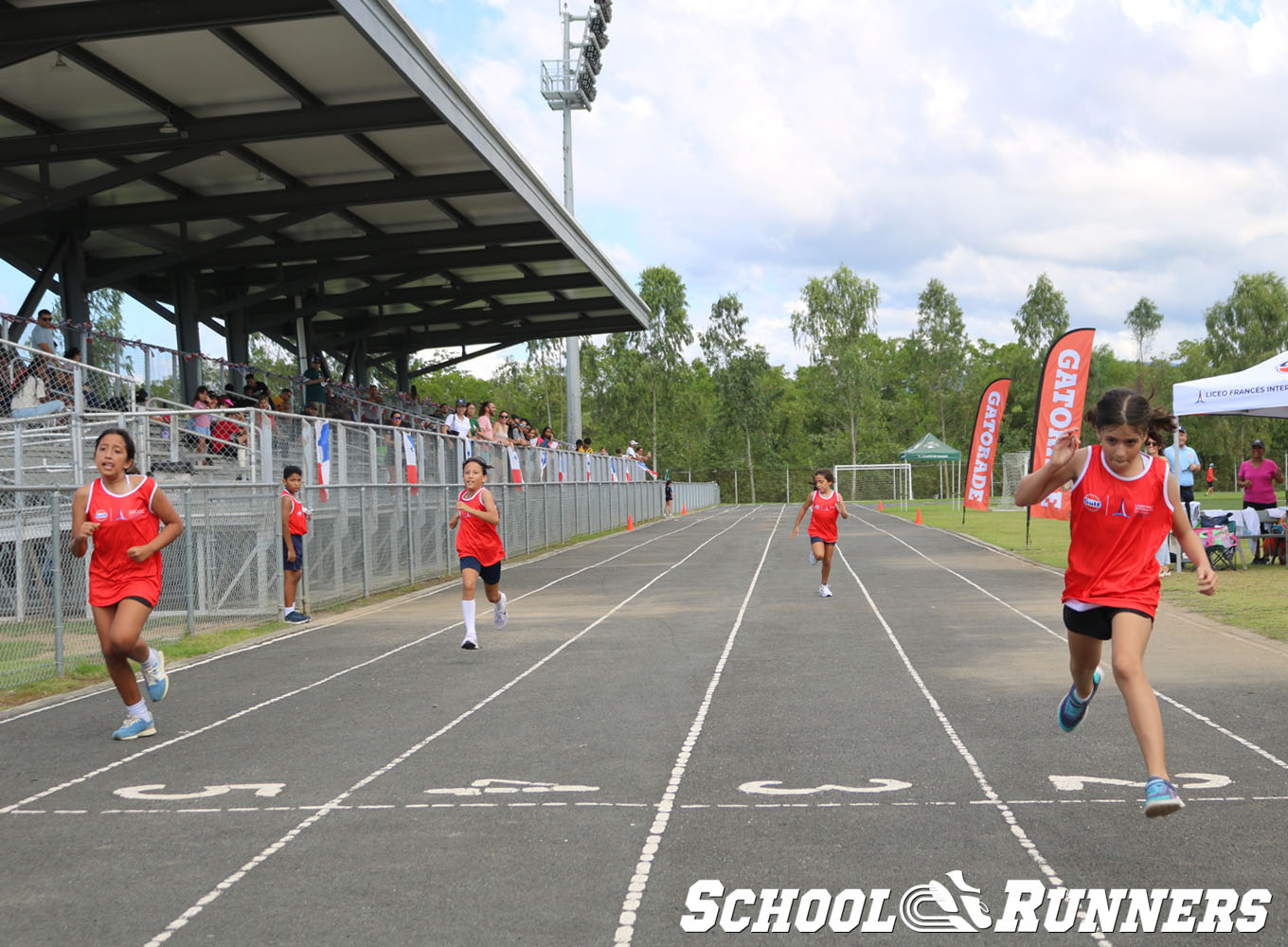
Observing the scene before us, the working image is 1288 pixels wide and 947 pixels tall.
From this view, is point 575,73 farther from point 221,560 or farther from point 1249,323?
point 1249,323

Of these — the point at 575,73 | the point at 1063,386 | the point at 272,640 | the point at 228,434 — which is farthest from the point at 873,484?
the point at 272,640

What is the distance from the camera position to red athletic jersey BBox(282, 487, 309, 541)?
1373 centimetres

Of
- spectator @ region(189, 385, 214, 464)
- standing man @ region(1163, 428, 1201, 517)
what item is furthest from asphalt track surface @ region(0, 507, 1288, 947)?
standing man @ region(1163, 428, 1201, 517)

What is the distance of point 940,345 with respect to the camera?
292 ft

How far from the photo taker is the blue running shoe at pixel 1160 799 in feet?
14.9

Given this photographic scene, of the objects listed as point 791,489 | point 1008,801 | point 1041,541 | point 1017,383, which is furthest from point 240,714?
point 1017,383

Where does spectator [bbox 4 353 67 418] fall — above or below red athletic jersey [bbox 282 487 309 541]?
above

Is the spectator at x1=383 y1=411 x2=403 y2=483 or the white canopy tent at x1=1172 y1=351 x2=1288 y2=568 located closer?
the white canopy tent at x1=1172 y1=351 x2=1288 y2=568

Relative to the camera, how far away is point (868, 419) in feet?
275

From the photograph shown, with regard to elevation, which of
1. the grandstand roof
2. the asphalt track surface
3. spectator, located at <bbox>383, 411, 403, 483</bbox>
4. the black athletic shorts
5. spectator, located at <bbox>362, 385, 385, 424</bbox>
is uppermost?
the grandstand roof

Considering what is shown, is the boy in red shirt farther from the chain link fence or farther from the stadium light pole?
the stadium light pole

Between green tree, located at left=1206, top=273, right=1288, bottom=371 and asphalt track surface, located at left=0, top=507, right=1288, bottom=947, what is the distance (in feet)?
221

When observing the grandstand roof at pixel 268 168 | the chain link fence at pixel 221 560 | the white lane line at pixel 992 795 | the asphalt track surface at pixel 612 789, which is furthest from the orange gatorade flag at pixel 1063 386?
the white lane line at pixel 992 795

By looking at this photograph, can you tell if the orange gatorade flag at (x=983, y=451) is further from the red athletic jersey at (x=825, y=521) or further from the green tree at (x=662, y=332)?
the green tree at (x=662, y=332)
